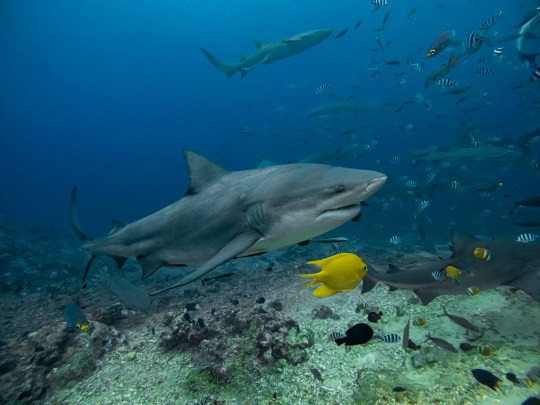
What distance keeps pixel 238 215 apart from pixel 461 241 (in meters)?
3.80

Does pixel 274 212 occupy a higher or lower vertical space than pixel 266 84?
lower

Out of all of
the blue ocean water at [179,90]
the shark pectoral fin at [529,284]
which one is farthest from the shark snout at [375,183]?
the blue ocean water at [179,90]

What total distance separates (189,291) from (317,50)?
12575cm

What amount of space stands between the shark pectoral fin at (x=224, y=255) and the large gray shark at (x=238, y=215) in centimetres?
1

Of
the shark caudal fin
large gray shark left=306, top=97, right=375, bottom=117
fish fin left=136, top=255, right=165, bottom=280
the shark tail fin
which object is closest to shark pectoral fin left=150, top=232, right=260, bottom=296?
fish fin left=136, top=255, right=165, bottom=280

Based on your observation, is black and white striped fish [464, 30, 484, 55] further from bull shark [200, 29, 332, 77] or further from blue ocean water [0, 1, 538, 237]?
blue ocean water [0, 1, 538, 237]

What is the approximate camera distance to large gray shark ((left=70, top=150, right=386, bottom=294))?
10.1ft

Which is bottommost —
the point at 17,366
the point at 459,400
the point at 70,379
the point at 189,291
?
the point at 189,291

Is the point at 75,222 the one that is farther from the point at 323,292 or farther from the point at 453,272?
the point at 453,272

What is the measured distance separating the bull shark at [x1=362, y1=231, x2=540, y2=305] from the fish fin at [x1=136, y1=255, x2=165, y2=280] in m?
3.35

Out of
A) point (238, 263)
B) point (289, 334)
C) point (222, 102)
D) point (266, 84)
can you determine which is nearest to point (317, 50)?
point (266, 84)

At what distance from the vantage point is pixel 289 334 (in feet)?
17.0

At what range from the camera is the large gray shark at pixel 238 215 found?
10.1 feet

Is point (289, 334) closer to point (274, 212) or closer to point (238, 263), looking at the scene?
point (274, 212)
